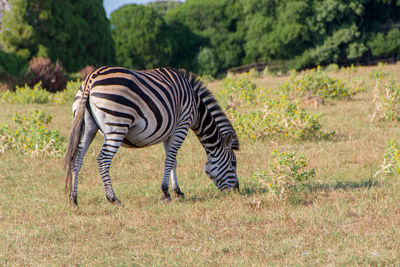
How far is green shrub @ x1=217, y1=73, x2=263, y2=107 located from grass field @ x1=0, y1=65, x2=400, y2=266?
6808mm

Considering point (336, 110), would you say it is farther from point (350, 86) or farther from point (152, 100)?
point (152, 100)

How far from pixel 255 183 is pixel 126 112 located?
2.57 meters

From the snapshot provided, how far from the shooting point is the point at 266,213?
5.89 meters

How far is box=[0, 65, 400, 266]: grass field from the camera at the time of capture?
457 centimetres

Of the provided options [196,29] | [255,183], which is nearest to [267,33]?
[196,29]

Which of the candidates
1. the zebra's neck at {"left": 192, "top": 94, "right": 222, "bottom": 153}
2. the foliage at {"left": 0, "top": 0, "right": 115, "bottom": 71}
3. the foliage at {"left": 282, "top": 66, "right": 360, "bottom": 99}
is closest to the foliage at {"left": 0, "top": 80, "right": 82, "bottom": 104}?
the foliage at {"left": 0, "top": 0, "right": 115, "bottom": 71}

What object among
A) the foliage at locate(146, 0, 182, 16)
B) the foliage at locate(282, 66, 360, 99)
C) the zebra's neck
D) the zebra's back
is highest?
the foliage at locate(146, 0, 182, 16)

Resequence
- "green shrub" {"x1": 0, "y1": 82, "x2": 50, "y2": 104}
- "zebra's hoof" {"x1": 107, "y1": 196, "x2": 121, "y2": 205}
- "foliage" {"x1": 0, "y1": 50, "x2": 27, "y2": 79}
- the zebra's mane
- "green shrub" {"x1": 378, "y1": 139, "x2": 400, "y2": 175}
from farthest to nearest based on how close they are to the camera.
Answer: "foliage" {"x1": 0, "y1": 50, "x2": 27, "y2": 79}, "green shrub" {"x1": 0, "y1": 82, "x2": 50, "y2": 104}, the zebra's mane, "green shrub" {"x1": 378, "y1": 139, "x2": 400, "y2": 175}, "zebra's hoof" {"x1": 107, "y1": 196, "x2": 121, "y2": 205}

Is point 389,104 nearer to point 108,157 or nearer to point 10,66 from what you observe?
point 108,157

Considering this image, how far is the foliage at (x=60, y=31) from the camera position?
27.4 meters

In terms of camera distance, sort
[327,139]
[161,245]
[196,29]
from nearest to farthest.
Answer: [161,245] → [327,139] → [196,29]

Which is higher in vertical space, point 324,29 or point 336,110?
point 324,29

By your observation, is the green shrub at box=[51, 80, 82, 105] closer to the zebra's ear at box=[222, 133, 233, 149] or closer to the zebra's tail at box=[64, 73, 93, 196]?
the zebra's ear at box=[222, 133, 233, 149]

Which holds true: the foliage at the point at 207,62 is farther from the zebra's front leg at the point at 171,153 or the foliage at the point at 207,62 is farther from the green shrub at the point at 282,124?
the zebra's front leg at the point at 171,153
